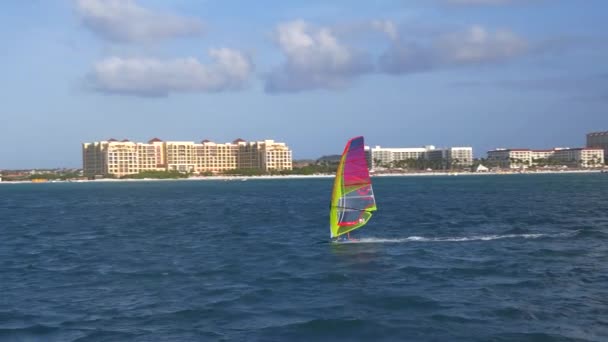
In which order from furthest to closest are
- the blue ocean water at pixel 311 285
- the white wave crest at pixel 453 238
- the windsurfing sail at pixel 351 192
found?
1. the white wave crest at pixel 453 238
2. the windsurfing sail at pixel 351 192
3. the blue ocean water at pixel 311 285

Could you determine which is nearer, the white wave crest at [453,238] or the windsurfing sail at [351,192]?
the windsurfing sail at [351,192]

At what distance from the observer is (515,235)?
3844 centimetres

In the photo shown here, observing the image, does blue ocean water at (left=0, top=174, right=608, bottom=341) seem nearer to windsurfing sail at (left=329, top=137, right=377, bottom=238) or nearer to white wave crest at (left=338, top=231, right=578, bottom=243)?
white wave crest at (left=338, top=231, right=578, bottom=243)

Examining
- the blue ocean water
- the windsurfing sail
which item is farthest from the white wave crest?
the windsurfing sail

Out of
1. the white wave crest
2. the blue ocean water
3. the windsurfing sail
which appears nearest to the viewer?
the blue ocean water

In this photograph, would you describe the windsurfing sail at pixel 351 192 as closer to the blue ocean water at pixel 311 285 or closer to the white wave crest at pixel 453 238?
the blue ocean water at pixel 311 285

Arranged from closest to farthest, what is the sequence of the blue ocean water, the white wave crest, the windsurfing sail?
the blue ocean water, the windsurfing sail, the white wave crest

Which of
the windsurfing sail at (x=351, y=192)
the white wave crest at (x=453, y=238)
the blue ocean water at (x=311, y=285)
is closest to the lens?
the blue ocean water at (x=311, y=285)

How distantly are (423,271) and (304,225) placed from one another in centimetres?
2341

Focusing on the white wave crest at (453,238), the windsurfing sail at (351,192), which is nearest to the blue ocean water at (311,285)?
the white wave crest at (453,238)

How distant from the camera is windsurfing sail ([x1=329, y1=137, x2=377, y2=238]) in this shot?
33.5m

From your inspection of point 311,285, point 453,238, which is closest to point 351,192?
point 453,238

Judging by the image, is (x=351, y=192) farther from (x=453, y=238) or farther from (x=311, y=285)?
(x=311, y=285)

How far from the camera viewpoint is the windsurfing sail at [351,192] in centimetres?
3353
